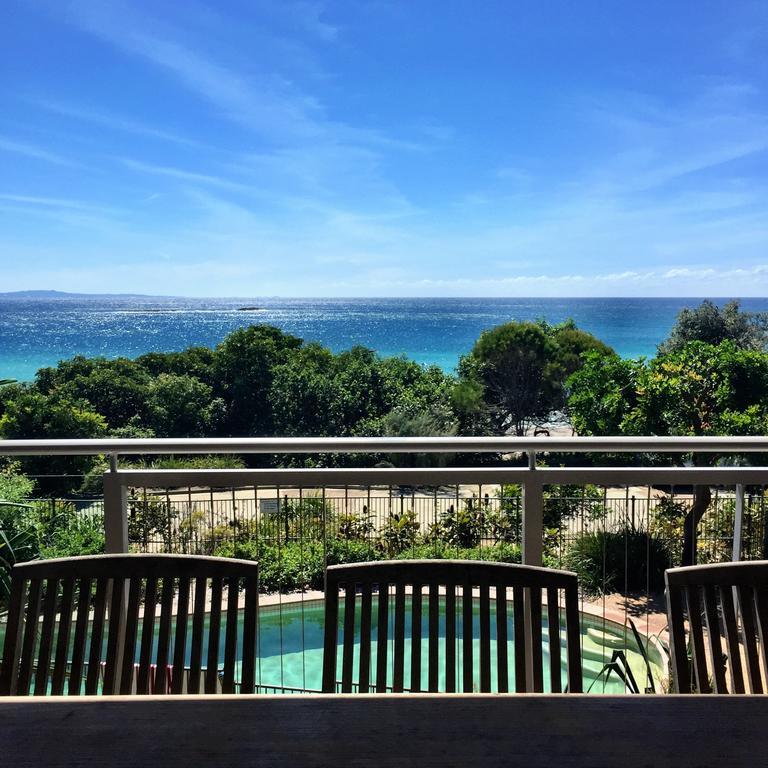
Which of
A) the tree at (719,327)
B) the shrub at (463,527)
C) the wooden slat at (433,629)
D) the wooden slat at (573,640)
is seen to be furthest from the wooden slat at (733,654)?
the tree at (719,327)

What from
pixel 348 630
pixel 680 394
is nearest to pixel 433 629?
pixel 348 630

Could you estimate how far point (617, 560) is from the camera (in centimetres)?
331

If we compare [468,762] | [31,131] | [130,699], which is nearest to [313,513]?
[130,699]

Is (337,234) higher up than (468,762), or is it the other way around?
(337,234)

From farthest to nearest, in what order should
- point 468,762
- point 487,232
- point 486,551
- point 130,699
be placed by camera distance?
point 487,232 → point 486,551 → point 130,699 → point 468,762

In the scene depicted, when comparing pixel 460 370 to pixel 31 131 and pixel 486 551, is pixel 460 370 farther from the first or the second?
pixel 31 131

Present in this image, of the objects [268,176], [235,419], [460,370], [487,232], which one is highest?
[268,176]

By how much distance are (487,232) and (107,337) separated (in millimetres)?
31241

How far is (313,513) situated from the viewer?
2.69m

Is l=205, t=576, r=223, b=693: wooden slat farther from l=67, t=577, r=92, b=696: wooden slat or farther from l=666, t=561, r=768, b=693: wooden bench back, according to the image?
l=666, t=561, r=768, b=693: wooden bench back

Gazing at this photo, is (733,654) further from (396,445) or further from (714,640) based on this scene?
(396,445)

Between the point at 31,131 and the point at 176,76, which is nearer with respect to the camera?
the point at 176,76

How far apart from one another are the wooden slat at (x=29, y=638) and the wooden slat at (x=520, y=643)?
0.86 metres

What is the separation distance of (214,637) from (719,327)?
29359 mm
